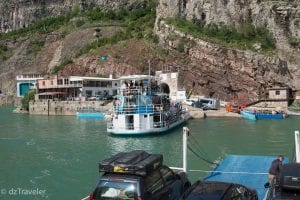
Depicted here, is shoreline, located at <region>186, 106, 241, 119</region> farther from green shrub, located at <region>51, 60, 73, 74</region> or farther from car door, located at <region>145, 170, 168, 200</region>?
car door, located at <region>145, 170, 168, 200</region>

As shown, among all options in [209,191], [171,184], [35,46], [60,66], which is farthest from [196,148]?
[35,46]

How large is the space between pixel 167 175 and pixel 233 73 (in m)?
78.2

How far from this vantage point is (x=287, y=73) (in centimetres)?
8800

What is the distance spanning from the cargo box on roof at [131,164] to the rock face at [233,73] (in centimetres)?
7581

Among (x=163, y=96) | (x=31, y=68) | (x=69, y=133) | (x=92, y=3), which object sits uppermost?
(x=92, y=3)

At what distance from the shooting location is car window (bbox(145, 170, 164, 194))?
41.5 feet

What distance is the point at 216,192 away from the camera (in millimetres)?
11648

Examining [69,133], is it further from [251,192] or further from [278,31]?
[278,31]

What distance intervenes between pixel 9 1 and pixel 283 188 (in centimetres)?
15796

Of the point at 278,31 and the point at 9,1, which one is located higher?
the point at 9,1

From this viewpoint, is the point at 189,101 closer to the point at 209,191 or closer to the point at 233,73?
the point at 233,73

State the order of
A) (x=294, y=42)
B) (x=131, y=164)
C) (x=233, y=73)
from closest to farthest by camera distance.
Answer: (x=131, y=164)
(x=233, y=73)
(x=294, y=42)

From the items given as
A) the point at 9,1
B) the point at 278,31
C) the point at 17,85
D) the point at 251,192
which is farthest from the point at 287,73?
the point at 9,1

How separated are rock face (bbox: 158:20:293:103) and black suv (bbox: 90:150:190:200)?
2986 inches
